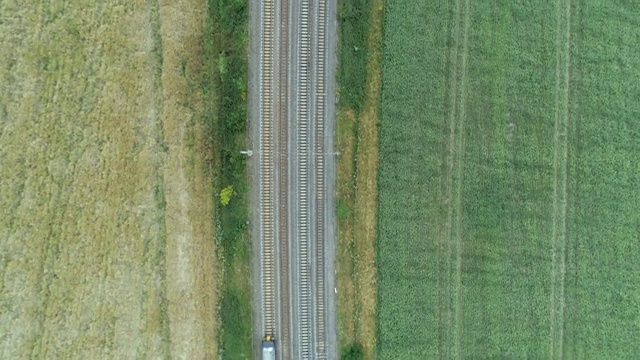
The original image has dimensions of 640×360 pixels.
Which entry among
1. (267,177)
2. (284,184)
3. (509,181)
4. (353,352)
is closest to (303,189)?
(284,184)

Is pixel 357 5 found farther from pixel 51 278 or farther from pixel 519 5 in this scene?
pixel 51 278

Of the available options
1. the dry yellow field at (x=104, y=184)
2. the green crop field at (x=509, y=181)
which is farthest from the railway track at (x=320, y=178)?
the dry yellow field at (x=104, y=184)

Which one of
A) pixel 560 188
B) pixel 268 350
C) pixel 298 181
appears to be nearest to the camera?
pixel 268 350

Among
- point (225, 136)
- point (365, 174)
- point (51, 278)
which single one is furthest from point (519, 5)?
point (51, 278)

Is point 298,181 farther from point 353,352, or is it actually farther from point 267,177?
point 353,352

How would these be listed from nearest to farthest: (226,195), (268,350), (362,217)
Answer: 1. (226,195)
2. (268,350)
3. (362,217)

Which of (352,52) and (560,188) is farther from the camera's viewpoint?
(560,188)
